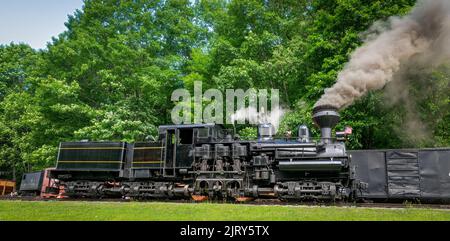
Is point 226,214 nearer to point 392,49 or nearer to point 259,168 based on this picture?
point 259,168

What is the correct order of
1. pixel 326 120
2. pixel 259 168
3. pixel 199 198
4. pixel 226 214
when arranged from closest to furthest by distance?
1. pixel 226 214
2. pixel 326 120
3. pixel 259 168
4. pixel 199 198

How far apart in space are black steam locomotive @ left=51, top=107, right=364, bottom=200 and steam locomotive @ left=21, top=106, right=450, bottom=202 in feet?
0.12

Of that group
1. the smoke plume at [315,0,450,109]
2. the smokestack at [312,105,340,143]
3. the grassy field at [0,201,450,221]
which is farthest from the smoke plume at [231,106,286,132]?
the grassy field at [0,201,450,221]

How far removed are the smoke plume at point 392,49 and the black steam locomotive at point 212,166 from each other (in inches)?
74.9

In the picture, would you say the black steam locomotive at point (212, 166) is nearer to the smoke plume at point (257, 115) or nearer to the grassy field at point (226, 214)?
the grassy field at point (226, 214)

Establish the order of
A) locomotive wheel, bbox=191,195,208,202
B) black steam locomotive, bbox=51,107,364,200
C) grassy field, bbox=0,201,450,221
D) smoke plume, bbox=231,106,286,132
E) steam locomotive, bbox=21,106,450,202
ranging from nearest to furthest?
grassy field, bbox=0,201,450,221 → steam locomotive, bbox=21,106,450,202 → black steam locomotive, bbox=51,107,364,200 → locomotive wheel, bbox=191,195,208,202 → smoke plume, bbox=231,106,286,132

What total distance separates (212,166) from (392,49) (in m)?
9.52

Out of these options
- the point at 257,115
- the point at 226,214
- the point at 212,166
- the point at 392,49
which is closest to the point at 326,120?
the point at 212,166

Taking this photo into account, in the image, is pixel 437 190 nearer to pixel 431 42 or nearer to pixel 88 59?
pixel 431 42

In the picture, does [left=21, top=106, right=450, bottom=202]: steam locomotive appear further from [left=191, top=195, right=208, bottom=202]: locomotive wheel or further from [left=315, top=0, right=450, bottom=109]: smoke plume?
[left=315, top=0, right=450, bottom=109]: smoke plume

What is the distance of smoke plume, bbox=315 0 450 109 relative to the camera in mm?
16375

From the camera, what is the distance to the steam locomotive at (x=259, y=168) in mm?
14219

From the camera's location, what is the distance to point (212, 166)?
15820 millimetres

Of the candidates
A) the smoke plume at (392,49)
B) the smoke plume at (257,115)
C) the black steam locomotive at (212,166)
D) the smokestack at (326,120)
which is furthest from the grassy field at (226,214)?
the smoke plume at (257,115)
